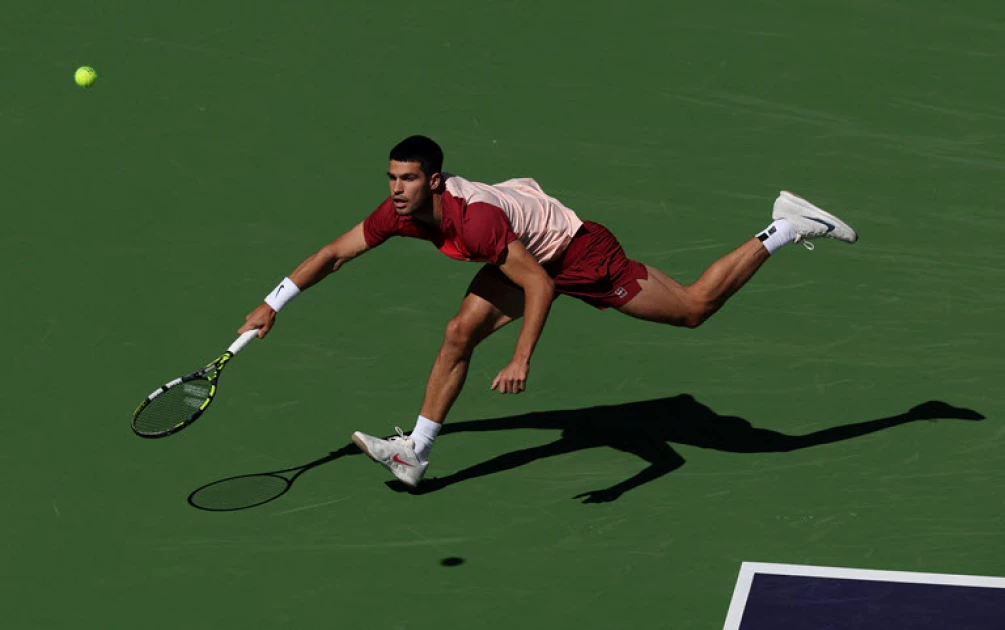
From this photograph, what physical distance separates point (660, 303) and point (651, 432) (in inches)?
38.0

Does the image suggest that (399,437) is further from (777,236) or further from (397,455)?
(777,236)

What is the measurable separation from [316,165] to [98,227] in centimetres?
194

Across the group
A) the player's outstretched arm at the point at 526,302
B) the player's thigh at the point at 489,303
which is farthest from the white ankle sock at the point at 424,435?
the player's outstretched arm at the point at 526,302

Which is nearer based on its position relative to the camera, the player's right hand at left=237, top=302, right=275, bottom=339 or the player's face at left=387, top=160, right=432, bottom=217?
the player's face at left=387, top=160, right=432, bottom=217

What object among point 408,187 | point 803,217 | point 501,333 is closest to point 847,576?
point 803,217

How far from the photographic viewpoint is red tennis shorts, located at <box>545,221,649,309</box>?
13.2 meters

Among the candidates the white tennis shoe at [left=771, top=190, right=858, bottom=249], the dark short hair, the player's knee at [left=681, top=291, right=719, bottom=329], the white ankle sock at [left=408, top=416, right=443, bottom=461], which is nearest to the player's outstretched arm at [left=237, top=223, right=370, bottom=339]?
the dark short hair

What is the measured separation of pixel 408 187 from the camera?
1250 centimetres

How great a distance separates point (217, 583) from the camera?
39.0ft

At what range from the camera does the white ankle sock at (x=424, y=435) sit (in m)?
13.0

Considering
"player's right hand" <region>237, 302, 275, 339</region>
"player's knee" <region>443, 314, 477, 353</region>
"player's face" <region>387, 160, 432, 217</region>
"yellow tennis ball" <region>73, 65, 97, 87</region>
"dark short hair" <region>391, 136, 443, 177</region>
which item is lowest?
"player's knee" <region>443, 314, 477, 353</region>

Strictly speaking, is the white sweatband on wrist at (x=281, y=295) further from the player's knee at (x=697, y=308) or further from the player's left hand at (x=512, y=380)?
the player's knee at (x=697, y=308)

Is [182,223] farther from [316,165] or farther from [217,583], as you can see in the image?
[217,583]

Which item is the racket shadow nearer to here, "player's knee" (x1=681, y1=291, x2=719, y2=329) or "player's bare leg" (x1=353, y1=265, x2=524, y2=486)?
"player's bare leg" (x1=353, y1=265, x2=524, y2=486)
